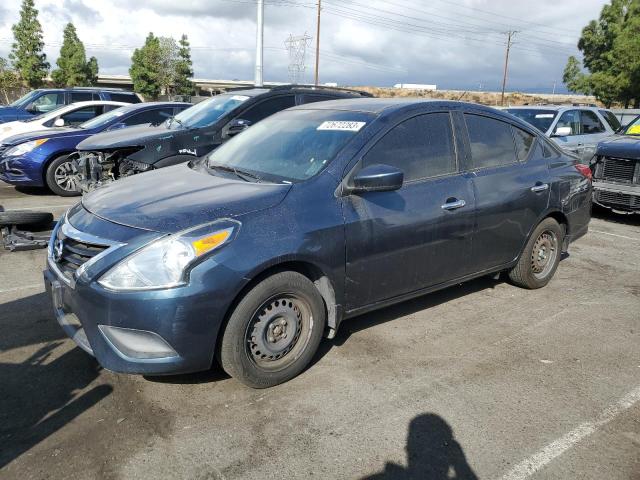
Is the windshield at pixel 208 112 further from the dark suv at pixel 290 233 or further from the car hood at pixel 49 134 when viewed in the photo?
the dark suv at pixel 290 233

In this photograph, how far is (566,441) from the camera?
9.37ft

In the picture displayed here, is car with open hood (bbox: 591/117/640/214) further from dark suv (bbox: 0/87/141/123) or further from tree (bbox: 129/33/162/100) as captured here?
tree (bbox: 129/33/162/100)

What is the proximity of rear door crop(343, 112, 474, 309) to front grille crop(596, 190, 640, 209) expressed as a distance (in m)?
5.68

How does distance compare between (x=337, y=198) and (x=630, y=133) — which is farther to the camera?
(x=630, y=133)

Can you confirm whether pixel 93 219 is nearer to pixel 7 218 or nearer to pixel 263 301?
pixel 263 301

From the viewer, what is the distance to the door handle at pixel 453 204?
4.00 m

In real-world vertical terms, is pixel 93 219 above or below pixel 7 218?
above

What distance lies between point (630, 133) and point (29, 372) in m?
10.1

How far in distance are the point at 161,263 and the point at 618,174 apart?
27.2ft

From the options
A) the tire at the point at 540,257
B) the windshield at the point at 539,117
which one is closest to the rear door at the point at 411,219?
the tire at the point at 540,257

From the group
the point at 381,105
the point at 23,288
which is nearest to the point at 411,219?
the point at 381,105

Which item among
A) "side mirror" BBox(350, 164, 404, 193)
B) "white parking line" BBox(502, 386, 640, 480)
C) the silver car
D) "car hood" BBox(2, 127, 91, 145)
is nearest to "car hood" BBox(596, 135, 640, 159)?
the silver car

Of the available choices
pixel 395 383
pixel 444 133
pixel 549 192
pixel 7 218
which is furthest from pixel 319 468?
pixel 7 218

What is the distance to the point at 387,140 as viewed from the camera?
379 cm
